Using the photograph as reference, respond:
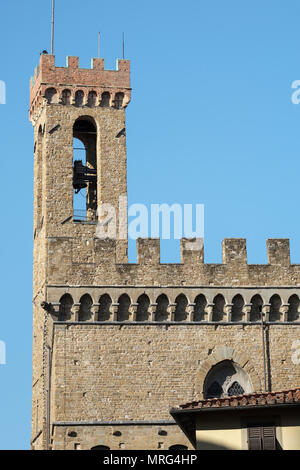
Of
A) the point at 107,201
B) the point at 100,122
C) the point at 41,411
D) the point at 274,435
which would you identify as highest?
the point at 100,122

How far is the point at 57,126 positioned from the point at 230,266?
9.25 metres

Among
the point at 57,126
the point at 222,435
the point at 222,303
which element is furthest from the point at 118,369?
the point at 57,126

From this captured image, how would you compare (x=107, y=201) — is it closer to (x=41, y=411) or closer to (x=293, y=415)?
(x=41, y=411)

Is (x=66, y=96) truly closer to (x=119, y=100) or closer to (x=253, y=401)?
(x=119, y=100)

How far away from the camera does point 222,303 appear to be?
131 ft

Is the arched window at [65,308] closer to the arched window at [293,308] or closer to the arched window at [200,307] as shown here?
the arched window at [200,307]

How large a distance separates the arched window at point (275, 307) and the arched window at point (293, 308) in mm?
376

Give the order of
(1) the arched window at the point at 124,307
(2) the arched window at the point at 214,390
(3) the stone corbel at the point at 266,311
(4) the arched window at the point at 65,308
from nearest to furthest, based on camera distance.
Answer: (4) the arched window at the point at 65,308, (2) the arched window at the point at 214,390, (1) the arched window at the point at 124,307, (3) the stone corbel at the point at 266,311

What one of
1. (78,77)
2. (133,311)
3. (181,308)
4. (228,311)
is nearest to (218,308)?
(228,311)

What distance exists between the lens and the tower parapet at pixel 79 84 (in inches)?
1807

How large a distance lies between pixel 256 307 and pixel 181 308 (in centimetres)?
243

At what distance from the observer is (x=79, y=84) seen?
46.1 metres

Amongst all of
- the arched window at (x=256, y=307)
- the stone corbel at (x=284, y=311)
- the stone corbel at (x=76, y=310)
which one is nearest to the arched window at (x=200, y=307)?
the arched window at (x=256, y=307)

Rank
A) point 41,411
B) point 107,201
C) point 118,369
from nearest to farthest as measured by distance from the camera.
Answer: point 118,369
point 41,411
point 107,201
